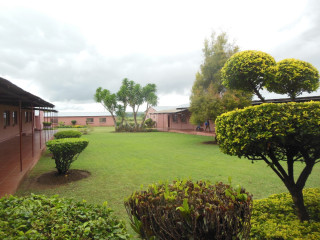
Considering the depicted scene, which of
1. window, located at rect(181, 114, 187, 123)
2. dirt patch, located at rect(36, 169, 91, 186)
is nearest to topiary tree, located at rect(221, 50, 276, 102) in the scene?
dirt patch, located at rect(36, 169, 91, 186)

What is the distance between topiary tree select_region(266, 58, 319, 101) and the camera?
15.1 ft

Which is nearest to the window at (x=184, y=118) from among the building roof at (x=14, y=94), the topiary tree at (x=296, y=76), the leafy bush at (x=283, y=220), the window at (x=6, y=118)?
the window at (x=6, y=118)

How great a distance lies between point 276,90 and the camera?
5242 millimetres

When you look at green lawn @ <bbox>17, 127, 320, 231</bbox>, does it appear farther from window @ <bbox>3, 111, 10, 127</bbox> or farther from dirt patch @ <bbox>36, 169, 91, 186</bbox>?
window @ <bbox>3, 111, 10, 127</bbox>

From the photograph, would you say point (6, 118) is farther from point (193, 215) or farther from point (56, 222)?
point (193, 215)

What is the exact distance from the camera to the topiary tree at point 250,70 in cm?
485

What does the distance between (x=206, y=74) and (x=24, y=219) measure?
18524 mm

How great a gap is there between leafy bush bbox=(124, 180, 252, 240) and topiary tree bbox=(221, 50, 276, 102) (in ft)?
10.5

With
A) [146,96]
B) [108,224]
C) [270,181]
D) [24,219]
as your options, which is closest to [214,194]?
[108,224]

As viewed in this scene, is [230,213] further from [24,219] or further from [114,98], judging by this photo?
[114,98]

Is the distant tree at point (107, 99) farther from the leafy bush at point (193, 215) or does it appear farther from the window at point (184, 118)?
the leafy bush at point (193, 215)

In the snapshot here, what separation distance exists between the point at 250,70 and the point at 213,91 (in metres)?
12.0

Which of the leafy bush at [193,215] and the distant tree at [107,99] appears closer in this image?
the leafy bush at [193,215]

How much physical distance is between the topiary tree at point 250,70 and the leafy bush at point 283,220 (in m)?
2.22
